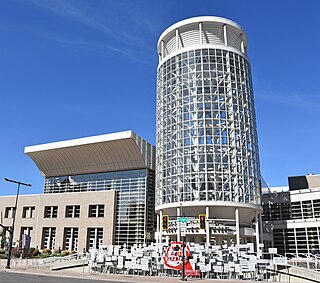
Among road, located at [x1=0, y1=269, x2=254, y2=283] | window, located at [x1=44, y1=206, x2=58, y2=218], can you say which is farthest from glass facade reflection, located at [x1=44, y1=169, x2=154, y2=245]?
road, located at [x1=0, y1=269, x2=254, y2=283]

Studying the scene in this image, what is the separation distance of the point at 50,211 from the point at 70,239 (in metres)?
7.62

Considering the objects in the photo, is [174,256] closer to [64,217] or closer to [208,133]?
[208,133]

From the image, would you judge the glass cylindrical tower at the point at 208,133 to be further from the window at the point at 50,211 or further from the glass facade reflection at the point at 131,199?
the window at the point at 50,211

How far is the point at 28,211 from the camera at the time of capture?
222 ft

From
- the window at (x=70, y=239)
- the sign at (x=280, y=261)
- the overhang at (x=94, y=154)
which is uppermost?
the overhang at (x=94, y=154)

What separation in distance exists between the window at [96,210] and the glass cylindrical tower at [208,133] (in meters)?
12.5

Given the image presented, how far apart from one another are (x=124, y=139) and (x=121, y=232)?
15541 millimetres

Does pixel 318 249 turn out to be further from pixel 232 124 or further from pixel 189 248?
pixel 189 248

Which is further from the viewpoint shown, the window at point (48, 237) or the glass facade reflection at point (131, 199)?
the window at point (48, 237)

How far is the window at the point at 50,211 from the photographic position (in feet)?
210

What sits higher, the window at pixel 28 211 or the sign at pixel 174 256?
the window at pixel 28 211

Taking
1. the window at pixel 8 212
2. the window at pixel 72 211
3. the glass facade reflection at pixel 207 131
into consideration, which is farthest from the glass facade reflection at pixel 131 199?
the window at pixel 8 212

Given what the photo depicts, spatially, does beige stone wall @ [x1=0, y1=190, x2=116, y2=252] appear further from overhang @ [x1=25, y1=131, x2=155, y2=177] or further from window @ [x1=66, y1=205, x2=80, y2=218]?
overhang @ [x1=25, y1=131, x2=155, y2=177]

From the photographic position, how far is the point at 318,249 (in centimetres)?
5325
